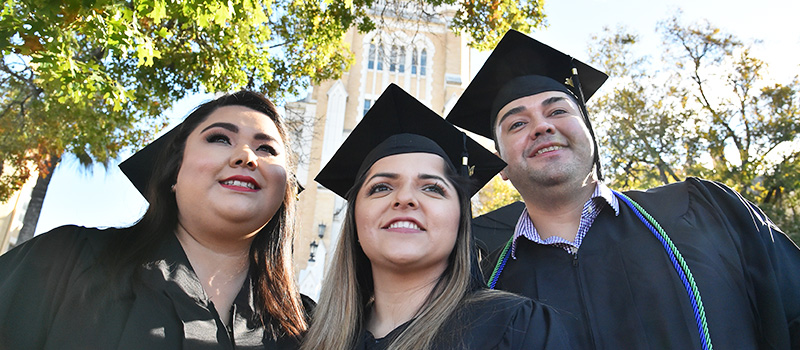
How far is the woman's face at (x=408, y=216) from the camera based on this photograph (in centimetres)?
227

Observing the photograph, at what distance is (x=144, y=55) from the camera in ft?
15.6

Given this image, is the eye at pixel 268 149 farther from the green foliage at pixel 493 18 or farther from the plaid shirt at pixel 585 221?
the green foliage at pixel 493 18

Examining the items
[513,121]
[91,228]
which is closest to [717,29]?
[513,121]

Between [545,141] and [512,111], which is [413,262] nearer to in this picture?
[545,141]

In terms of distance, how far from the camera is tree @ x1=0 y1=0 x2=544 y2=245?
4.07m

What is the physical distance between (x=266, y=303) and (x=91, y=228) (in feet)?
3.19

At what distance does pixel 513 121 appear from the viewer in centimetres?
319

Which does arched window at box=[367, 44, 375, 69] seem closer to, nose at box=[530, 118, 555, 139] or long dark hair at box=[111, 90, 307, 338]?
long dark hair at box=[111, 90, 307, 338]

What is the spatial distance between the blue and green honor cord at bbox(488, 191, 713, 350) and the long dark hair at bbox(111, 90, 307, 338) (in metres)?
1.20

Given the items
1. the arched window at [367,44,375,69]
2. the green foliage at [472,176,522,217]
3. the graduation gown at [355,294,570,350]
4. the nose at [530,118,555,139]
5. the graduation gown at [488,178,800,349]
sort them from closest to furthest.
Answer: the graduation gown at [355,294,570,350], the graduation gown at [488,178,800,349], the nose at [530,118,555,139], the green foliage at [472,176,522,217], the arched window at [367,44,375,69]

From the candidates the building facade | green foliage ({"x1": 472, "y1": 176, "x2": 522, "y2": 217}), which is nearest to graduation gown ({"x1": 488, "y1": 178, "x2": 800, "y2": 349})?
green foliage ({"x1": 472, "y1": 176, "x2": 522, "y2": 217})

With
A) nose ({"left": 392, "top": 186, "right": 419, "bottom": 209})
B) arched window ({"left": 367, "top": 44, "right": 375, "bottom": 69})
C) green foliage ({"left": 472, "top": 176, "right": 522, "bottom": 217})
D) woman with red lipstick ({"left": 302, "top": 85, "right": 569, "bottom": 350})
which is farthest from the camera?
arched window ({"left": 367, "top": 44, "right": 375, "bottom": 69})

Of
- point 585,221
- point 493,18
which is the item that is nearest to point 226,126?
point 585,221

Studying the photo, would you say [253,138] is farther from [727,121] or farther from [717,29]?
[717,29]
